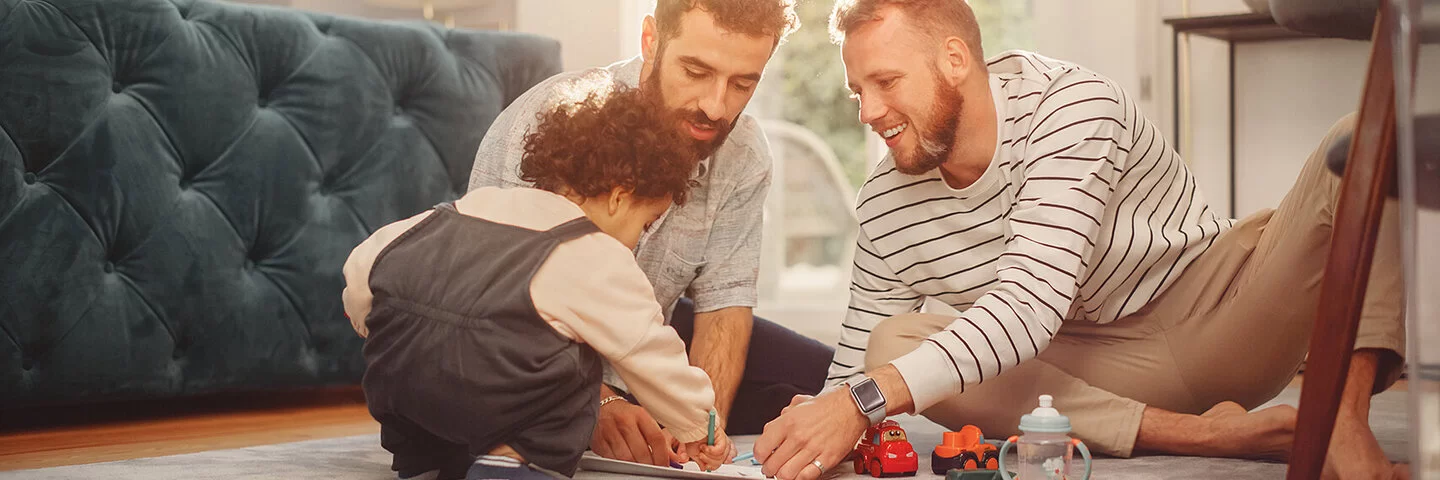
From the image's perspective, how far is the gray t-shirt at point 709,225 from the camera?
69.0 inches

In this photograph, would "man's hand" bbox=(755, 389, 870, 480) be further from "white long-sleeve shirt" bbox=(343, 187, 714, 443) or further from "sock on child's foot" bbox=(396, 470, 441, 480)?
"sock on child's foot" bbox=(396, 470, 441, 480)

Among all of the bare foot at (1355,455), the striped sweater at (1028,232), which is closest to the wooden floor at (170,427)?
the striped sweater at (1028,232)

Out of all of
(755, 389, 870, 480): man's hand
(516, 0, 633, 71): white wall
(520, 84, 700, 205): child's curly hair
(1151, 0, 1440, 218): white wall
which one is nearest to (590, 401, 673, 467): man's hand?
(755, 389, 870, 480): man's hand

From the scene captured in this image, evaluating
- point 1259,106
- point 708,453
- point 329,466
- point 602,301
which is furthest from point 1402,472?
point 1259,106

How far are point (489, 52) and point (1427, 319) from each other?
6.18 ft

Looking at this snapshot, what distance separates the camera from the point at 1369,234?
105cm

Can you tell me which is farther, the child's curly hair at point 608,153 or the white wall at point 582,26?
the white wall at point 582,26

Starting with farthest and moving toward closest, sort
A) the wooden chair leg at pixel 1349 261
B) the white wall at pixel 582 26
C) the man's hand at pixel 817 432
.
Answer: the white wall at pixel 582 26 → the man's hand at pixel 817 432 → the wooden chair leg at pixel 1349 261

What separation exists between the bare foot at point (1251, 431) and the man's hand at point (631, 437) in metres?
0.66

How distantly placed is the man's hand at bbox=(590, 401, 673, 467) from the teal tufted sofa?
2.88 ft

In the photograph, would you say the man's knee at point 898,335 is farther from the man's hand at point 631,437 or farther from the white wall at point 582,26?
the white wall at point 582,26

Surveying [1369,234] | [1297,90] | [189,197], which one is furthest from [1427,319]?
[1297,90]

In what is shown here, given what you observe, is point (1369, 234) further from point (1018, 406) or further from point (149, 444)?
point (149, 444)

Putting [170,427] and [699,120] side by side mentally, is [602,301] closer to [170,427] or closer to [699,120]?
[699,120]
